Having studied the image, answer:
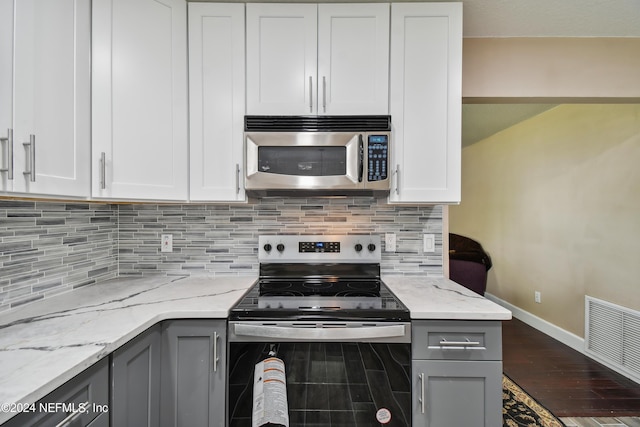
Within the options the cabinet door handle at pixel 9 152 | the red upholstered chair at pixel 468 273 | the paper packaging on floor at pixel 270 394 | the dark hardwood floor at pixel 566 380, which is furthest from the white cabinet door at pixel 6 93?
the red upholstered chair at pixel 468 273

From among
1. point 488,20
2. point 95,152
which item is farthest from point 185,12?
point 488,20

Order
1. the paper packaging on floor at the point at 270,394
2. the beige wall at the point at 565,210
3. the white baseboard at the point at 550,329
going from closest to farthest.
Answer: the paper packaging on floor at the point at 270,394 → the beige wall at the point at 565,210 → the white baseboard at the point at 550,329

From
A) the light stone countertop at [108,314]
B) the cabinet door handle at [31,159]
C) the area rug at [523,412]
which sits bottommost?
the area rug at [523,412]

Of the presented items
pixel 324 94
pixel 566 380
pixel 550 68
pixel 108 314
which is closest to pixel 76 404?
pixel 108 314

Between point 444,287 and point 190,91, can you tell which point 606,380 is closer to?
point 444,287

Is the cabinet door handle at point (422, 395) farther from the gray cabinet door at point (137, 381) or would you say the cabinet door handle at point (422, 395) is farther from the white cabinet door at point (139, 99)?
the white cabinet door at point (139, 99)

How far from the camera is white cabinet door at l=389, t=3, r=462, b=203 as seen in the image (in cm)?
152

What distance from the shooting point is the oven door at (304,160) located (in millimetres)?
1475

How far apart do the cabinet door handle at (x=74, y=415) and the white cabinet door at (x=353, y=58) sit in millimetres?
1466

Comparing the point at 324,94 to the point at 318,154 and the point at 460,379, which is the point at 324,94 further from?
the point at 460,379

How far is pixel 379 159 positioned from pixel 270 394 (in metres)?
1.17

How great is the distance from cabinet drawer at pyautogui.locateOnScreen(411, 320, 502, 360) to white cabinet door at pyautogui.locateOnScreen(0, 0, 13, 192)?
1.53 meters

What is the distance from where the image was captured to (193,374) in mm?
1219

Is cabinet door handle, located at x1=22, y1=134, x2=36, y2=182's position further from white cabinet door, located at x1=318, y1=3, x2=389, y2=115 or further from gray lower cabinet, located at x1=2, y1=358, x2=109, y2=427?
white cabinet door, located at x1=318, y1=3, x2=389, y2=115
